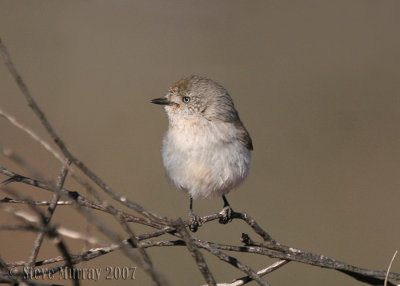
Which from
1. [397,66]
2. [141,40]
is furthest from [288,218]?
[141,40]

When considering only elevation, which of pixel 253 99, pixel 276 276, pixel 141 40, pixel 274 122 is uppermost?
pixel 141 40

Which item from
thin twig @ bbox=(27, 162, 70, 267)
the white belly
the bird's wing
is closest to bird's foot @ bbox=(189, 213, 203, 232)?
the white belly

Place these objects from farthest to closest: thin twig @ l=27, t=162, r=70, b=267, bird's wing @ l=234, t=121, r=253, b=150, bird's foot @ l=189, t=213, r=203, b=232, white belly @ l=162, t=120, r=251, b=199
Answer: bird's wing @ l=234, t=121, r=253, b=150
white belly @ l=162, t=120, r=251, b=199
bird's foot @ l=189, t=213, r=203, b=232
thin twig @ l=27, t=162, r=70, b=267

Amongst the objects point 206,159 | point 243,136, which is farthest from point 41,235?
point 243,136

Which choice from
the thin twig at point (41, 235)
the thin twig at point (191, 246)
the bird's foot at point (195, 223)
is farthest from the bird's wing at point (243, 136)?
the thin twig at point (191, 246)

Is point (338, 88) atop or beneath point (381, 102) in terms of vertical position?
atop

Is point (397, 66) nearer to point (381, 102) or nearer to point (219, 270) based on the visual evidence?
point (381, 102)

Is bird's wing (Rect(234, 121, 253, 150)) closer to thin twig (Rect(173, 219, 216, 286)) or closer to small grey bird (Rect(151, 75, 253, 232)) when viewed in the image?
small grey bird (Rect(151, 75, 253, 232))

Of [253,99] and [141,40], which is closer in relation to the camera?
[253,99]

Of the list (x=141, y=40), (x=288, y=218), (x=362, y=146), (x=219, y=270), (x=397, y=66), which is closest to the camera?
(x=219, y=270)
